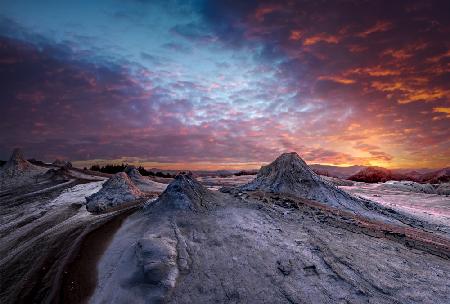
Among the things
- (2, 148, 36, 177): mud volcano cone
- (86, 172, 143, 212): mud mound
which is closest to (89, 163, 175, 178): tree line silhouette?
(2, 148, 36, 177): mud volcano cone

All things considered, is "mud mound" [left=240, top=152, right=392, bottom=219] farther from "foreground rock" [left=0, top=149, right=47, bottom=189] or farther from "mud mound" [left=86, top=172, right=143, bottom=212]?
"foreground rock" [left=0, top=149, right=47, bottom=189]

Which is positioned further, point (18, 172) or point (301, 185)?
point (18, 172)

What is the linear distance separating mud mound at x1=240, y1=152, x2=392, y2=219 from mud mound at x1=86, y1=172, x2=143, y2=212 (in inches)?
129

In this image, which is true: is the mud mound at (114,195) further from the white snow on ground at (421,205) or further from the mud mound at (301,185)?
the white snow on ground at (421,205)

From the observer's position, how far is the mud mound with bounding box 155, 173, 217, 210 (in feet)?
20.9

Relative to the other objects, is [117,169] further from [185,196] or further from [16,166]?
[185,196]

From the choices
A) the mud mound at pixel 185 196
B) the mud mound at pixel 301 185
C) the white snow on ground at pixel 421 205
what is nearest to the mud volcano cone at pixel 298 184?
the mud mound at pixel 301 185

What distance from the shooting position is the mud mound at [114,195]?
8.30 metres

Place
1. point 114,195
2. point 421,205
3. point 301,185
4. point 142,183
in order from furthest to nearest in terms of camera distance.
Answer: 1. point 142,183
2. point 421,205
3. point 301,185
4. point 114,195

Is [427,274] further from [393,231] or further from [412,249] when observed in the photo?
[393,231]

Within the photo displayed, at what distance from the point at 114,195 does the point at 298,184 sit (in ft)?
16.7

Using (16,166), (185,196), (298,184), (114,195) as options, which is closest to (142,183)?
(114,195)

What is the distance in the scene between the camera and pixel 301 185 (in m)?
9.02

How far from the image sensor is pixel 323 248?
16.7ft
